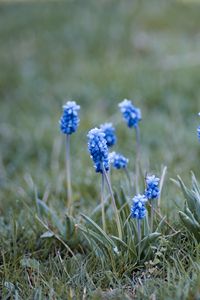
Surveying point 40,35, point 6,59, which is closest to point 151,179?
point 6,59

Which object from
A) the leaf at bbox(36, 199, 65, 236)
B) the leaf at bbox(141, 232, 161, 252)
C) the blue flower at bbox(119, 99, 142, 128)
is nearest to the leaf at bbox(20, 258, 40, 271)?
the leaf at bbox(36, 199, 65, 236)

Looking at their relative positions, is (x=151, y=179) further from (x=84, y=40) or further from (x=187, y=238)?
(x=84, y=40)

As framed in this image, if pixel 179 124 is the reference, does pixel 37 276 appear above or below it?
below

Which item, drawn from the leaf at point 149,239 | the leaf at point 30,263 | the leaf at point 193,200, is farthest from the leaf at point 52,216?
the leaf at point 193,200

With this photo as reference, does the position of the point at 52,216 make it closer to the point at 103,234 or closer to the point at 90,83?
the point at 103,234

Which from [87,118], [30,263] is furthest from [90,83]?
[30,263]

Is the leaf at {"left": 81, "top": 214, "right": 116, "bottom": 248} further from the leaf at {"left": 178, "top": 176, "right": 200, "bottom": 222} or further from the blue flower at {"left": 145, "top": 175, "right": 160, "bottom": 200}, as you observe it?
→ the leaf at {"left": 178, "top": 176, "right": 200, "bottom": 222}

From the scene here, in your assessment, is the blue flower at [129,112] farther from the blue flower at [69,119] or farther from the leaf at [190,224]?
the leaf at [190,224]
